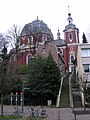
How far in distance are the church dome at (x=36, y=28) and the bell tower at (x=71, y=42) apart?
5.70 meters

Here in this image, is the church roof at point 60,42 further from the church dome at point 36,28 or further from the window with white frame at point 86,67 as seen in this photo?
the window with white frame at point 86,67

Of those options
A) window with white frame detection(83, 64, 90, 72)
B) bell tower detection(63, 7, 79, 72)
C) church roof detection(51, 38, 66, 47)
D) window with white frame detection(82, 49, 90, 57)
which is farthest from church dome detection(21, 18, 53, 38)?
window with white frame detection(83, 64, 90, 72)

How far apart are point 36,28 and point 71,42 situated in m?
12.2

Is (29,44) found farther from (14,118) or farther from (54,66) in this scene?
(14,118)

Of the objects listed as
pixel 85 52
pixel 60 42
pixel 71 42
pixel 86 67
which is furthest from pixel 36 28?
pixel 86 67

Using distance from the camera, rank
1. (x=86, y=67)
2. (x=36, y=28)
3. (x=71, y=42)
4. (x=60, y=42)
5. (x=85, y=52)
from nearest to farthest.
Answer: (x=86, y=67) → (x=85, y=52) → (x=36, y=28) → (x=71, y=42) → (x=60, y=42)

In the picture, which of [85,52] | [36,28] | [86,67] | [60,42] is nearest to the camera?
[86,67]

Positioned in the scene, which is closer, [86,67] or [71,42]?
[86,67]

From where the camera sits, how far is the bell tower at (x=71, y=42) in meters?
75.0

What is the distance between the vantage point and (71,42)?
76.5 meters

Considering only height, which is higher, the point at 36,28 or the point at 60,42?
the point at 36,28

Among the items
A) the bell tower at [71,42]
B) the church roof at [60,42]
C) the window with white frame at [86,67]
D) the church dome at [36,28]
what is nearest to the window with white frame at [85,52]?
the window with white frame at [86,67]

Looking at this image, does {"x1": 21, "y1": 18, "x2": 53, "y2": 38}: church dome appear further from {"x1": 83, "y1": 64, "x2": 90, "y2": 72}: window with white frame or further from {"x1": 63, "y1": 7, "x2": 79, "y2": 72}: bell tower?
{"x1": 83, "y1": 64, "x2": 90, "y2": 72}: window with white frame

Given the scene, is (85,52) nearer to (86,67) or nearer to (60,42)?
(86,67)
